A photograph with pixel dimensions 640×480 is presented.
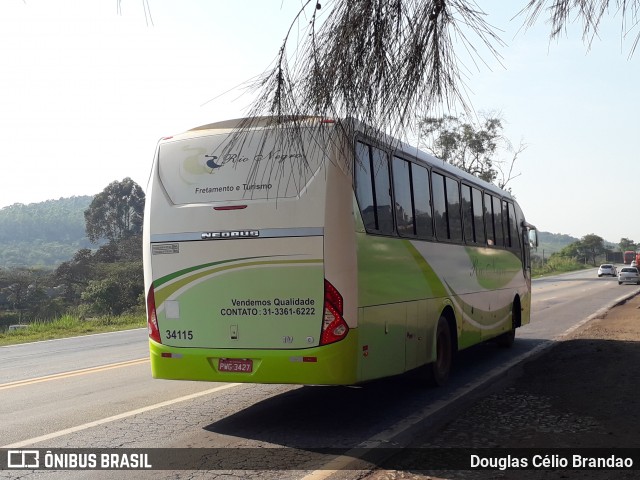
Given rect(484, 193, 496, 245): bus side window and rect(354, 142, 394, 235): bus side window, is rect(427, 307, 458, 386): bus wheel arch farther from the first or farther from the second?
rect(484, 193, 496, 245): bus side window

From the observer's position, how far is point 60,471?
5.93 m

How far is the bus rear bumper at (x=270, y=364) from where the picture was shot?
7031 mm

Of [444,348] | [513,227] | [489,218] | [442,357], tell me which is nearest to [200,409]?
[442,357]

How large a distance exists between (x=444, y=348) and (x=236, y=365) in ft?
12.5

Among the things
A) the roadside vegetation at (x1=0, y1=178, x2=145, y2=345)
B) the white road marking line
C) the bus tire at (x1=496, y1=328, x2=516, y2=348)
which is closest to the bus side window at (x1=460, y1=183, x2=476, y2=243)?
the bus tire at (x1=496, y1=328, x2=516, y2=348)

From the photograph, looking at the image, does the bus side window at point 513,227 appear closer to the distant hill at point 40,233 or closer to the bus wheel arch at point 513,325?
the bus wheel arch at point 513,325

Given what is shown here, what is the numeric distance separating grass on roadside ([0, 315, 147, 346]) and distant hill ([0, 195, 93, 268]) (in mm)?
114559

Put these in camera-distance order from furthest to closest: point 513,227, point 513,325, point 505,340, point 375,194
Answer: point 513,227 < point 513,325 < point 505,340 < point 375,194

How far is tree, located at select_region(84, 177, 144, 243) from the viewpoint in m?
87.5

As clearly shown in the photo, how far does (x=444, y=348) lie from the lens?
10133 mm

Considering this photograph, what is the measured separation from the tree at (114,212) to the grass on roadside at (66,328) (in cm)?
6283

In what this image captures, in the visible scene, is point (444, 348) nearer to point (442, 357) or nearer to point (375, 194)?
point (442, 357)

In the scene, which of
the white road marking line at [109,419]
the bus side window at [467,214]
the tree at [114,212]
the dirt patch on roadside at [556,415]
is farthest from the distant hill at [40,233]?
the dirt patch on roadside at [556,415]

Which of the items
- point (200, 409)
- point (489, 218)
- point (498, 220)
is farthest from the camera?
point (498, 220)
